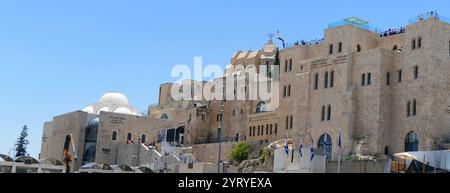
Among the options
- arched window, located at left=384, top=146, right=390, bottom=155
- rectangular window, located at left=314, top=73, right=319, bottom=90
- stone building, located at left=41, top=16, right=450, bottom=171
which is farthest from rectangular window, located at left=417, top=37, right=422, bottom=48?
rectangular window, located at left=314, top=73, right=319, bottom=90

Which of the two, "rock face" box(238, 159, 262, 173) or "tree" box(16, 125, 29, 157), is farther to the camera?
"tree" box(16, 125, 29, 157)

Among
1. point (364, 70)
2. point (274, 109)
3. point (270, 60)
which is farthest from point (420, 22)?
point (270, 60)

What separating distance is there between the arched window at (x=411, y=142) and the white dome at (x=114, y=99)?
44796 millimetres

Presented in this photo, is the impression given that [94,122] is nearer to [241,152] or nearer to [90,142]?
[90,142]

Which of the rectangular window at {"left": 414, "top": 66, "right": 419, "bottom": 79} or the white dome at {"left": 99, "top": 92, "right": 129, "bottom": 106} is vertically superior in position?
the white dome at {"left": 99, "top": 92, "right": 129, "bottom": 106}

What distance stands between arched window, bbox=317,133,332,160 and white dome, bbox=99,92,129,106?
38.0 meters

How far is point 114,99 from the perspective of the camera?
8262 cm

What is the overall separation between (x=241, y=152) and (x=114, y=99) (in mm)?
30466

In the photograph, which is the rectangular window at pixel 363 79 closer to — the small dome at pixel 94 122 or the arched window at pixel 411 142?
the arched window at pixel 411 142

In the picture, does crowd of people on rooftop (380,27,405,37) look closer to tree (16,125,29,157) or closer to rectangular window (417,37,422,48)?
rectangular window (417,37,422,48)

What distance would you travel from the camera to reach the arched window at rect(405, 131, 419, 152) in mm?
45647

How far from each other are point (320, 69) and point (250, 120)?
14.1m

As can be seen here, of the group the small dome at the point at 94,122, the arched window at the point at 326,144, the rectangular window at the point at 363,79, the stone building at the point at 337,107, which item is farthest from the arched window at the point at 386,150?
the small dome at the point at 94,122
